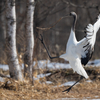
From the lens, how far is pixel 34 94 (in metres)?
4.62

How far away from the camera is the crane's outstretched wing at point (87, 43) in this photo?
3367mm

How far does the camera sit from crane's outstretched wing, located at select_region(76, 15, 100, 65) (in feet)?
11.0

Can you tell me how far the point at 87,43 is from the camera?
3568 millimetres

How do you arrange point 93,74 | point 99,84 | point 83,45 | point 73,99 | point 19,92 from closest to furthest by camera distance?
point 83,45 < point 73,99 < point 19,92 < point 99,84 < point 93,74

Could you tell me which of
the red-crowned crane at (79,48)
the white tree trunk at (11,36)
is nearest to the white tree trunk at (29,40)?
the white tree trunk at (11,36)

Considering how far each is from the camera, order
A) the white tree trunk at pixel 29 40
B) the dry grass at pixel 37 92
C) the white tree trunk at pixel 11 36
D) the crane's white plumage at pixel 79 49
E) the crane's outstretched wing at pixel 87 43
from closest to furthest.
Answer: the crane's outstretched wing at pixel 87 43 < the crane's white plumage at pixel 79 49 < the dry grass at pixel 37 92 < the white tree trunk at pixel 11 36 < the white tree trunk at pixel 29 40

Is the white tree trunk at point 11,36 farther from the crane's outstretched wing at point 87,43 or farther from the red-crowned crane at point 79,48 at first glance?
the crane's outstretched wing at point 87,43

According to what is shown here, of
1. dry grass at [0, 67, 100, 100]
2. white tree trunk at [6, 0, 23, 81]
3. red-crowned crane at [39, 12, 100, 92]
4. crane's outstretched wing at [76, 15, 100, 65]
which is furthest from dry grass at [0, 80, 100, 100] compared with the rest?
crane's outstretched wing at [76, 15, 100, 65]

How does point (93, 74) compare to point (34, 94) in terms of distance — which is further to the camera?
point (93, 74)

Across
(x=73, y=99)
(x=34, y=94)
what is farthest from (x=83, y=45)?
(x=34, y=94)

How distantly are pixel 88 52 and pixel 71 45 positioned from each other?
0.40 m

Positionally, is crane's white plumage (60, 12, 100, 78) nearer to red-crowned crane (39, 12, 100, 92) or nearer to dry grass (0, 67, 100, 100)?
red-crowned crane (39, 12, 100, 92)

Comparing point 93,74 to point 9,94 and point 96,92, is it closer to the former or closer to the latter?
point 96,92

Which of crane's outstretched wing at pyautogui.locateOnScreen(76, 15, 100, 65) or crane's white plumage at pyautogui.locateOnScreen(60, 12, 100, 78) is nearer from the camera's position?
crane's outstretched wing at pyautogui.locateOnScreen(76, 15, 100, 65)
